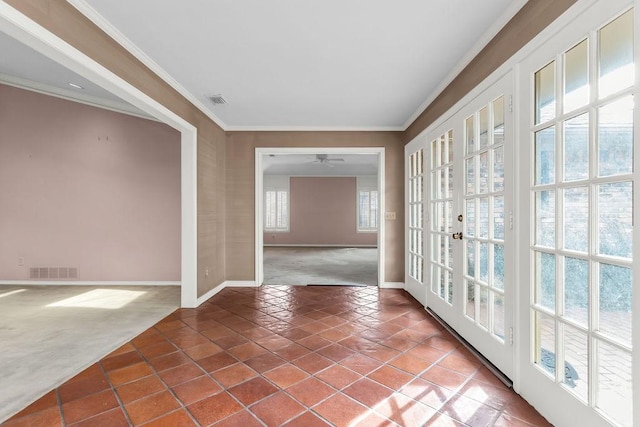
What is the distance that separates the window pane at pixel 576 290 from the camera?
4.65 feet

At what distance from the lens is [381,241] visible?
4.64 meters

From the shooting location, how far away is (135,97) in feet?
8.50

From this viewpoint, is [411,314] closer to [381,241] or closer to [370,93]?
[381,241]

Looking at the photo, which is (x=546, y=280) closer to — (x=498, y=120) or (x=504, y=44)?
(x=498, y=120)

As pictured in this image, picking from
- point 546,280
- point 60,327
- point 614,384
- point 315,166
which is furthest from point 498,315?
point 315,166

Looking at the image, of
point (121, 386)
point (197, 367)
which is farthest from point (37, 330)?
point (197, 367)

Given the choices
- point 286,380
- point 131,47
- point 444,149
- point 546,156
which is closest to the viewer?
point 546,156

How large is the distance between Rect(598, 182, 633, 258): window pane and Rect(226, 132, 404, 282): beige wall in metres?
3.27

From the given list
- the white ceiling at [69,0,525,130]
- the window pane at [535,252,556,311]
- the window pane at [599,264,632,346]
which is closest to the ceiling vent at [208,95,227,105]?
the white ceiling at [69,0,525,130]

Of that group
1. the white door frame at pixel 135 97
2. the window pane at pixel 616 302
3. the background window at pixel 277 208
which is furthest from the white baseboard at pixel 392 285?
the background window at pixel 277 208

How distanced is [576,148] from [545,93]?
44 centimetres

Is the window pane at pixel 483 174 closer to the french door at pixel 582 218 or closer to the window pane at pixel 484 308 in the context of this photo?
the french door at pixel 582 218

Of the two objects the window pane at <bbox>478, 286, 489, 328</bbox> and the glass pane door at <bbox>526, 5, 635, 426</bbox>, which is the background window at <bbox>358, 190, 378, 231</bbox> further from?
the glass pane door at <bbox>526, 5, 635, 426</bbox>

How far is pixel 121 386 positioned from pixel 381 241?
11.7ft
